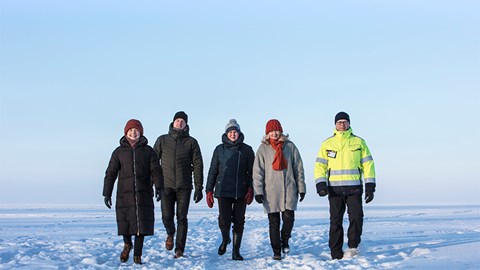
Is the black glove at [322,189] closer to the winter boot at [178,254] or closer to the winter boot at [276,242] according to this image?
the winter boot at [276,242]

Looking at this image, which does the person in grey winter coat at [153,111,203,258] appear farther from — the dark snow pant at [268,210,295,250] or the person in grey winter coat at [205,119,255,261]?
the dark snow pant at [268,210,295,250]

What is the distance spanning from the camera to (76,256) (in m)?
7.80

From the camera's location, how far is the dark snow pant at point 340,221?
7199 millimetres

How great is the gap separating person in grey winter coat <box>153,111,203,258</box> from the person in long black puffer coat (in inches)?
28.4

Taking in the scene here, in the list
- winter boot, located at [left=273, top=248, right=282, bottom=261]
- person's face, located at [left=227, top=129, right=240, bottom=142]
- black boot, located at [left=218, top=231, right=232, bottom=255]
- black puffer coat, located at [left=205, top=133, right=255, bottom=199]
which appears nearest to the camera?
winter boot, located at [left=273, top=248, right=282, bottom=261]

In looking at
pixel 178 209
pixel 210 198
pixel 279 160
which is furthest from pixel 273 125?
pixel 178 209

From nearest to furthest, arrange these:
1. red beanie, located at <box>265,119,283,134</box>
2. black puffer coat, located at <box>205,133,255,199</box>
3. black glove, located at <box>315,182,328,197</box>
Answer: black glove, located at <box>315,182,328,197</box> < red beanie, located at <box>265,119,283,134</box> < black puffer coat, located at <box>205,133,255,199</box>

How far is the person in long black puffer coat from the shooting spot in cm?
714

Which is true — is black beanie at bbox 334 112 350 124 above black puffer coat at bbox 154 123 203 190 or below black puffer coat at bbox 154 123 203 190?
above

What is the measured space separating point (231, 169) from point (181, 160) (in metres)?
0.84

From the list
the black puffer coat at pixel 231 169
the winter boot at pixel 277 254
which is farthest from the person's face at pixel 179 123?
the winter boot at pixel 277 254

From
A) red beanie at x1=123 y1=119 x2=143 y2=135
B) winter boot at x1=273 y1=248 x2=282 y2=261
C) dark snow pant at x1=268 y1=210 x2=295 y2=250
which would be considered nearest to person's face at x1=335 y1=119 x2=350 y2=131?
dark snow pant at x1=268 y1=210 x2=295 y2=250

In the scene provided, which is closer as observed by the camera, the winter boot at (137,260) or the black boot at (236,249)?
the winter boot at (137,260)

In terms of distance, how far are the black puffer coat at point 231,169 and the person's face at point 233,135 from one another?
0.04m
